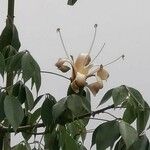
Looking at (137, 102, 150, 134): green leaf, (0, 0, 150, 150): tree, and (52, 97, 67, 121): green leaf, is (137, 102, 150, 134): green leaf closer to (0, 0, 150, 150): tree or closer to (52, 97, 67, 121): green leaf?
(0, 0, 150, 150): tree

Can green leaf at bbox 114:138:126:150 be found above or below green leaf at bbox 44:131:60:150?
above

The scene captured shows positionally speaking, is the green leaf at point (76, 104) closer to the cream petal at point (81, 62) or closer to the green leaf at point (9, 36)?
the cream petal at point (81, 62)

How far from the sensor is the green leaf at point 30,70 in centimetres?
69

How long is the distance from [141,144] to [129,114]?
0.05m

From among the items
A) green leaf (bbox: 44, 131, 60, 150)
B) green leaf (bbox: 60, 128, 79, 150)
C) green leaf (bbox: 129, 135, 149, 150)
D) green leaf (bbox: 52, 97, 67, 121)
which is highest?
green leaf (bbox: 52, 97, 67, 121)

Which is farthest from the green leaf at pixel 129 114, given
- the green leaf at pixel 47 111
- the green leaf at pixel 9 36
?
the green leaf at pixel 9 36

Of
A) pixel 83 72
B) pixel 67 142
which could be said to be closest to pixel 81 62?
pixel 83 72

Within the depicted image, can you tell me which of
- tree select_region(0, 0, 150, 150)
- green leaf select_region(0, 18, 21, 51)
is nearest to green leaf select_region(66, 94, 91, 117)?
tree select_region(0, 0, 150, 150)

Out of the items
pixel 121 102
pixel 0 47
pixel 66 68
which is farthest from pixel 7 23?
pixel 121 102

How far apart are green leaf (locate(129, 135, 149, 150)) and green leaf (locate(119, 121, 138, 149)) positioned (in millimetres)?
13

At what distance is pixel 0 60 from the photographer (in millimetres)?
688

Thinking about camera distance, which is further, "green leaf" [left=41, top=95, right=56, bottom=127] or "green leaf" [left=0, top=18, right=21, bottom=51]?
"green leaf" [left=0, top=18, right=21, bottom=51]

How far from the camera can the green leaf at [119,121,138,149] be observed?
64cm

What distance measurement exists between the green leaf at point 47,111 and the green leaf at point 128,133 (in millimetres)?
102
